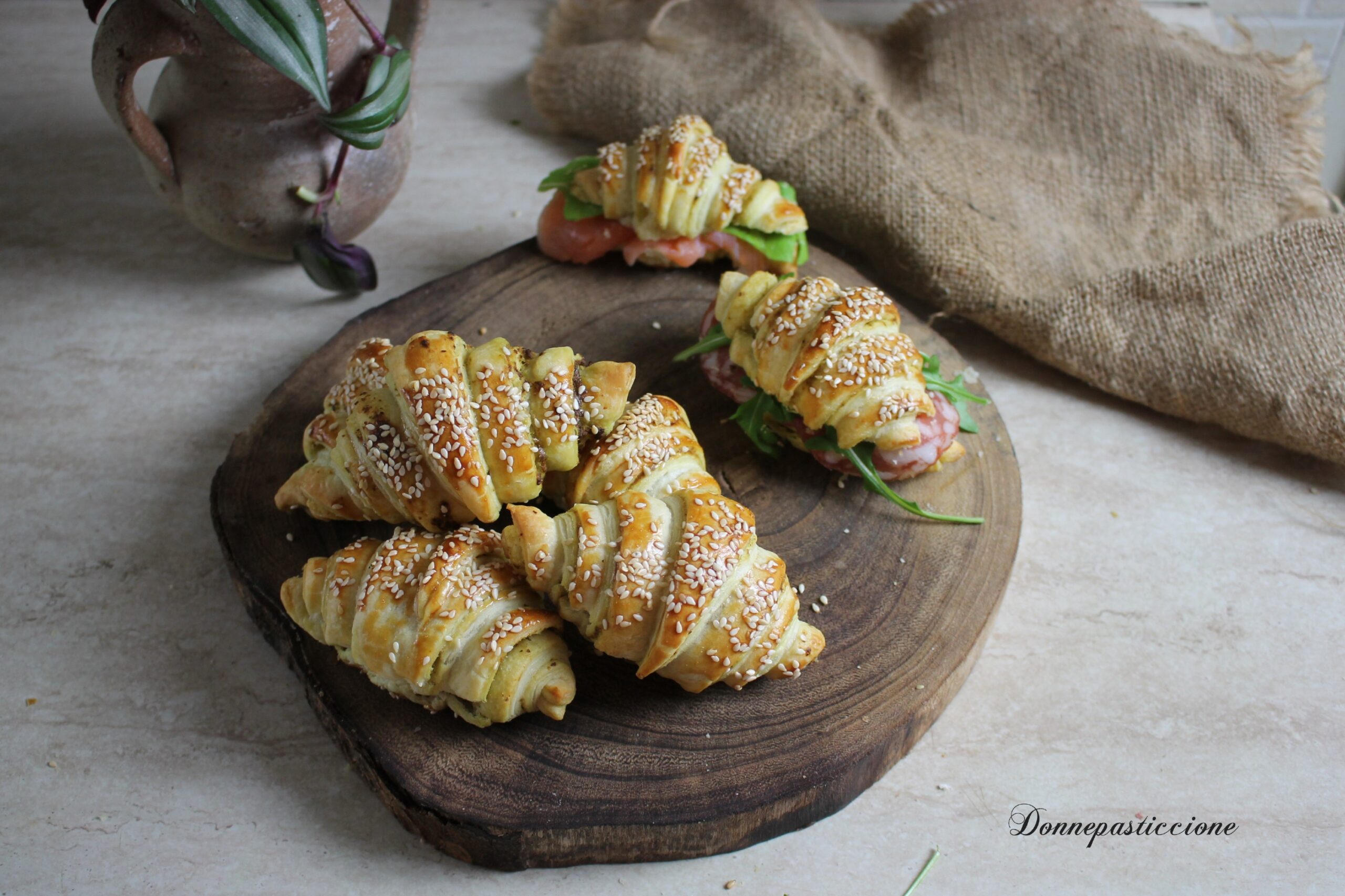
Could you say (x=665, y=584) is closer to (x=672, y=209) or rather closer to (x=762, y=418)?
(x=762, y=418)

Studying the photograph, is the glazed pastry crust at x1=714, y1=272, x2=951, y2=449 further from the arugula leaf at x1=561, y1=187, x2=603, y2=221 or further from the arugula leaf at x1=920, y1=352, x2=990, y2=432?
the arugula leaf at x1=561, y1=187, x2=603, y2=221

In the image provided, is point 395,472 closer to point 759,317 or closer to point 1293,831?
point 759,317

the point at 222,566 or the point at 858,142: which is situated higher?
the point at 858,142

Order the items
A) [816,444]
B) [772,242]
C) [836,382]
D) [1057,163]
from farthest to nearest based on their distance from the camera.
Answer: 1. [1057,163]
2. [772,242]
3. [816,444]
4. [836,382]

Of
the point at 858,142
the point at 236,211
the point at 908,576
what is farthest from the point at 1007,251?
the point at 236,211

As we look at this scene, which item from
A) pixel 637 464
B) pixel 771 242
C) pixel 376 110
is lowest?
Result: pixel 637 464

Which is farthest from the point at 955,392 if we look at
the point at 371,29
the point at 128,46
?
the point at 128,46

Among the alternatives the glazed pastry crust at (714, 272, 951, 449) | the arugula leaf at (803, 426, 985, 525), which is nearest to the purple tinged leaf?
the glazed pastry crust at (714, 272, 951, 449)

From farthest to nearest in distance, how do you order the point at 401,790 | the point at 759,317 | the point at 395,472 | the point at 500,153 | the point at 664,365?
the point at 500,153 < the point at 664,365 < the point at 759,317 < the point at 395,472 < the point at 401,790
